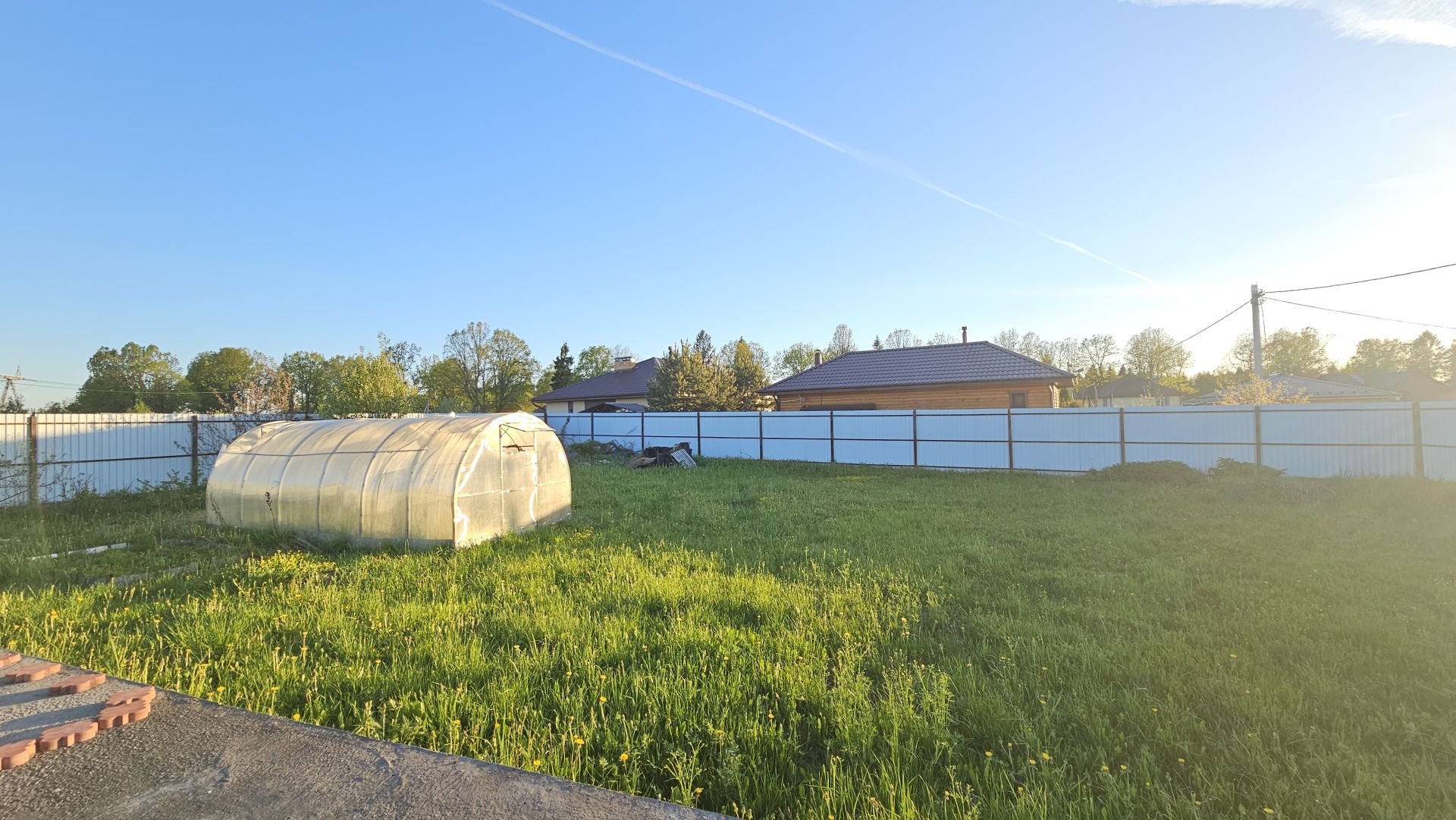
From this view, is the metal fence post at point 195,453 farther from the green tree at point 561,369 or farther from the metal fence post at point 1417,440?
the green tree at point 561,369

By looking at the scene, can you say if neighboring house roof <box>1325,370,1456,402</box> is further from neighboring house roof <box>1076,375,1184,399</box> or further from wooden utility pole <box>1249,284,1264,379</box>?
wooden utility pole <box>1249,284,1264,379</box>

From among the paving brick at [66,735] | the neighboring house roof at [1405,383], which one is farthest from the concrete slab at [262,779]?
the neighboring house roof at [1405,383]

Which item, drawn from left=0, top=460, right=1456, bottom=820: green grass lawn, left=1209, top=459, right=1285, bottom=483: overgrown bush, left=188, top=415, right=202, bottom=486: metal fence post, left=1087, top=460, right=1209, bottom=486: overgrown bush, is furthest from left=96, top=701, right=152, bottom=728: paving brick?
left=1087, top=460, right=1209, bottom=486: overgrown bush

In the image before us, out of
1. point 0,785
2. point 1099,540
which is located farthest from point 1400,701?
point 0,785

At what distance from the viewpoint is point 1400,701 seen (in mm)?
2889

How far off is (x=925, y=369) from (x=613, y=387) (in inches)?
897

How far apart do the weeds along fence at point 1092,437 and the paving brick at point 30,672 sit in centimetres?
1581

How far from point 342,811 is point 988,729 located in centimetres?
273

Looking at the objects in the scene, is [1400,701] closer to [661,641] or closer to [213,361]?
[661,641]

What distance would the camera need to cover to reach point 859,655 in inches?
139

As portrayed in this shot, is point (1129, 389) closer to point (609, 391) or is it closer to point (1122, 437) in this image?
point (1122, 437)

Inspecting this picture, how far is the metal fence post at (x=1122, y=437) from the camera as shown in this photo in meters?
13.4

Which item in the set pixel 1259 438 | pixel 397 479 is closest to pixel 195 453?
pixel 397 479

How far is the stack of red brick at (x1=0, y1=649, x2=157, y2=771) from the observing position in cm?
205
